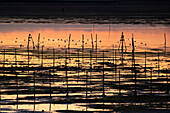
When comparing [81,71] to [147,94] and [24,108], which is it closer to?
[147,94]

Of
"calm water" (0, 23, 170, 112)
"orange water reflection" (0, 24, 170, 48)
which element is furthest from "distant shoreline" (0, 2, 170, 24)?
"calm water" (0, 23, 170, 112)

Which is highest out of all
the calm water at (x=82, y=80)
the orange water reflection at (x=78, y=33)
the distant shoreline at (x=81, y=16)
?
the distant shoreline at (x=81, y=16)

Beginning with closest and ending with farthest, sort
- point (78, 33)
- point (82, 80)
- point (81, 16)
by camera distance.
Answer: point (82, 80) → point (78, 33) → point (81, 16)

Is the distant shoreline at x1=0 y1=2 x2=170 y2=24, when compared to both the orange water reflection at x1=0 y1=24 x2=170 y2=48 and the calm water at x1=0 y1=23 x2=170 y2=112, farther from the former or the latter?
the calm water at x1=0 y1=23 x2=170 y2=112

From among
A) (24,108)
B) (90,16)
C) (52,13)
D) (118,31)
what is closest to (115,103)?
(24,108)

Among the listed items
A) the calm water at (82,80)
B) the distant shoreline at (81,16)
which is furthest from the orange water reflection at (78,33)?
the distant shoreline at (81,16)

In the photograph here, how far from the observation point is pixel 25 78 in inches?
755

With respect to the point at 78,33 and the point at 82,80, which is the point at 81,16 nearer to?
the point at 78,33

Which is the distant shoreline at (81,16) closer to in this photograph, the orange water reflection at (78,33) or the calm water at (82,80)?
the orange water reflection at (78,33)

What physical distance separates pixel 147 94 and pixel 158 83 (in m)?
1.83

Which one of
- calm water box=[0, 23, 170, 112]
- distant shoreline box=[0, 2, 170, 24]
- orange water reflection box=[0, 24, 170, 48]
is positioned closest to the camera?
calm water box=[0, 23, 170, 112]

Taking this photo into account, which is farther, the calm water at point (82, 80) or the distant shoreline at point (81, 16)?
the distant shoreline at point (81, 16)

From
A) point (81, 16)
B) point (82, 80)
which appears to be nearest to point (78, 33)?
point (81, 16)

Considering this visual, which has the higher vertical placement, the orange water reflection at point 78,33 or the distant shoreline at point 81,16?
the distant shoreline at point 81,16
